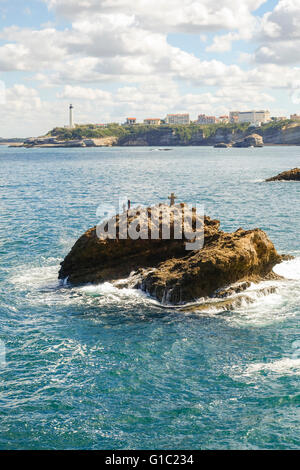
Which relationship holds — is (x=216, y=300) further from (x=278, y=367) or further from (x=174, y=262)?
(x=278, y=367)

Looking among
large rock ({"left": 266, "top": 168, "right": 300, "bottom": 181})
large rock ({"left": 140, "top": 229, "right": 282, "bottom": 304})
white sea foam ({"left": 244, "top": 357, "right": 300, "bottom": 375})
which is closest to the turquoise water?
white sea foam ({"left": 244, "top": 357, "right": 300, "bottom": 375})

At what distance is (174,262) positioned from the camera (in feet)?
83.9

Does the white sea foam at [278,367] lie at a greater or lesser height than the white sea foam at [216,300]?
lesser

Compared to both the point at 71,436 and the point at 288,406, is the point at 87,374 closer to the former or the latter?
the point at 71,436

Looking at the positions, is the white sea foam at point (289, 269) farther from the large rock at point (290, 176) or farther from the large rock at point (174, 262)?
the large rock at point (290, 176)

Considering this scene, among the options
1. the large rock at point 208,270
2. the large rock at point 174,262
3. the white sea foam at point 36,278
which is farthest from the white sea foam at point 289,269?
the white sea foam at point 36,278

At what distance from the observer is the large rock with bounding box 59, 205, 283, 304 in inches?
922

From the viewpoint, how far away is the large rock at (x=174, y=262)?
76.8ft

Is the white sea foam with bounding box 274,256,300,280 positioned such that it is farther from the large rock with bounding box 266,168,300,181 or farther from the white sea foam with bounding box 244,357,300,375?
the large rock with bounding box 266,168,300,181

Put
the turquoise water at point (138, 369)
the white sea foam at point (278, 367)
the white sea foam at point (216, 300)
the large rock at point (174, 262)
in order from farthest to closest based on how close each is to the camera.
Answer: the large rock at point (174, 262), the white sea foam at point (216, 300), the white sea foam at point (278, 367), the turquoise water at point (138, 369)

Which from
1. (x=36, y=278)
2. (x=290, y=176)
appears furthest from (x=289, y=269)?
(x=290, y=176)

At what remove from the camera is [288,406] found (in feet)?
50.2
